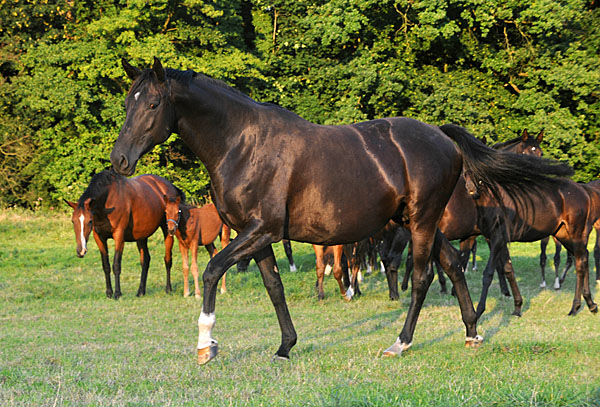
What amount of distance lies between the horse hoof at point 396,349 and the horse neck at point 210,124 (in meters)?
2.41

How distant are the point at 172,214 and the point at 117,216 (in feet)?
3.50

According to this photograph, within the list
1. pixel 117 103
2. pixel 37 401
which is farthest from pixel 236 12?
pixel 37 401

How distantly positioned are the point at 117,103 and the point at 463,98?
15.1 m

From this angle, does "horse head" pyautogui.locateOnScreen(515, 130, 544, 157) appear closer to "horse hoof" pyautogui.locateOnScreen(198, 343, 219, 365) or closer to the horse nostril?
"horse hoof" pyautogui.locateOnScreen(198, 343, 219, 365)

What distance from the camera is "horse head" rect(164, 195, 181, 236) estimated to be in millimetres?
12297

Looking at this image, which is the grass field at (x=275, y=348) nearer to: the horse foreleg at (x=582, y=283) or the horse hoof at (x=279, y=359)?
the horse hoof at (x=279, y=359)

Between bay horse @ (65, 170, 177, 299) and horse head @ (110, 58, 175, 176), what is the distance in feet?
22.2

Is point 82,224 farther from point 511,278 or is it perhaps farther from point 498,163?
point 498,163

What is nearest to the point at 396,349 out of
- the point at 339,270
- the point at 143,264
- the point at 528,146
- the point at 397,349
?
the point at 397,349

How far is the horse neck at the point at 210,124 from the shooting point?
551 centimetres

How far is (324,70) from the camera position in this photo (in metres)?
29.4

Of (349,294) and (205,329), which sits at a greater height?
(205,329)

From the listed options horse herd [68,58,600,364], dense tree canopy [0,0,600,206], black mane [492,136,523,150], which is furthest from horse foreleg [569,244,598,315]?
dense tree canopy [0,0,600,206]

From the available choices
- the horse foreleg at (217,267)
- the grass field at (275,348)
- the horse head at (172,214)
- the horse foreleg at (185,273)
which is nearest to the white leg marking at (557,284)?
the grass field at (275,348)
